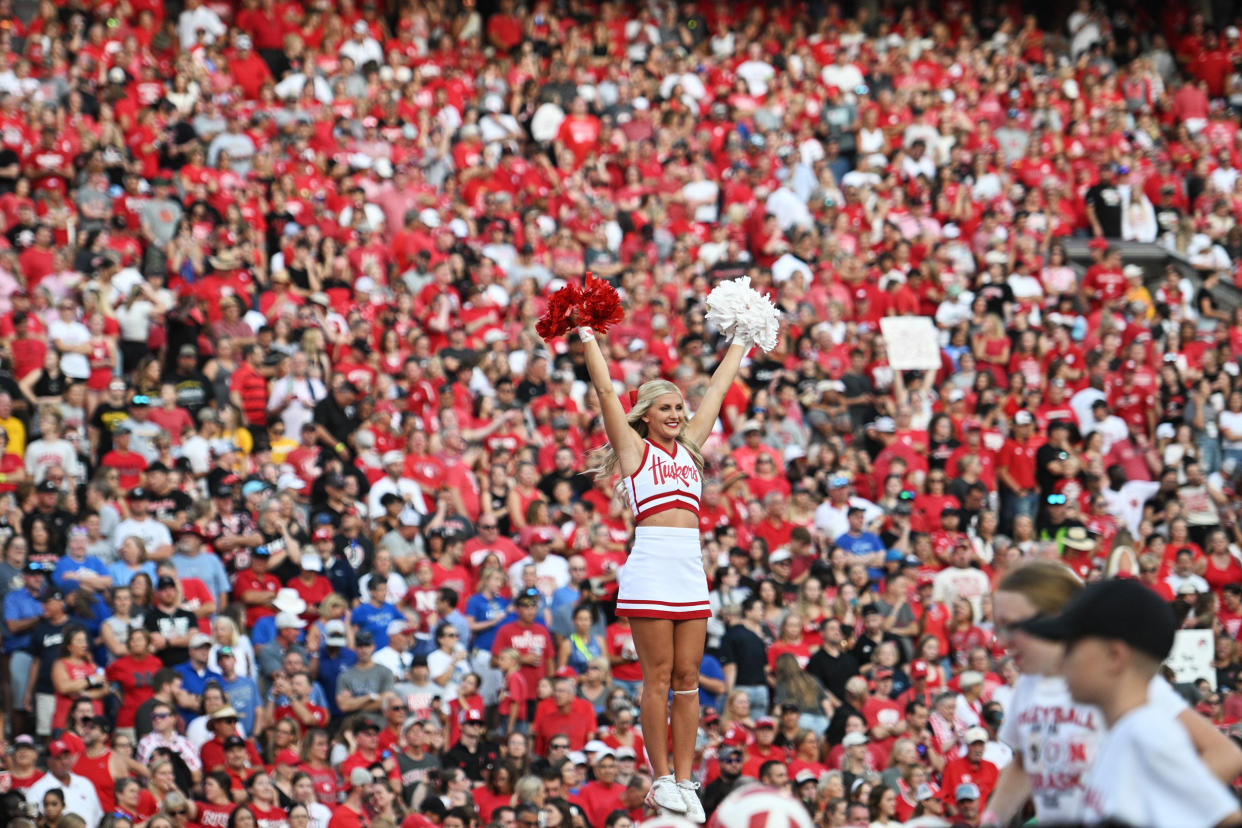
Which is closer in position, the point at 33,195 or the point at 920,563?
the point at 920,563

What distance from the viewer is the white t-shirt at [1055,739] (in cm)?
487

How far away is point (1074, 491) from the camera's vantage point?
15531mm

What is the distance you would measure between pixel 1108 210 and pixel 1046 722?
17.1m

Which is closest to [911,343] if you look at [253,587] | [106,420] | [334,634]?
[334,634]

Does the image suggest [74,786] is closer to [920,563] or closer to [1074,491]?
[920,563]

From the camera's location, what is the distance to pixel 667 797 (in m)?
6.85

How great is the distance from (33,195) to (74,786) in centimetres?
763

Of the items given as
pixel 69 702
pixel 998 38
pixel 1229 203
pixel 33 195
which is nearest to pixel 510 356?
pixel 33 195

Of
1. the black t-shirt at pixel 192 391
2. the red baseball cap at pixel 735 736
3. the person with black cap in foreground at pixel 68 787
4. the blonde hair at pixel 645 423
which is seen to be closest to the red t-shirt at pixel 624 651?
the red baseball cap at pixel 735 736

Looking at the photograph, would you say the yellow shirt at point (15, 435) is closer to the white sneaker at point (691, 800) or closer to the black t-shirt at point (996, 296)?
the white sneaker at point (691, 800)

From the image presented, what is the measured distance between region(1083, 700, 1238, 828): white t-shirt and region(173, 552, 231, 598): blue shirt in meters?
9.38

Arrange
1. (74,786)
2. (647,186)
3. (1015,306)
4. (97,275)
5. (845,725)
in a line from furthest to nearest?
(647,186), (1015,306), (97,275), (845,725), (74,786)

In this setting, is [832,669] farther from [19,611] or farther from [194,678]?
[19,611]

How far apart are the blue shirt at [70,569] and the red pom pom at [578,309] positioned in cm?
616
